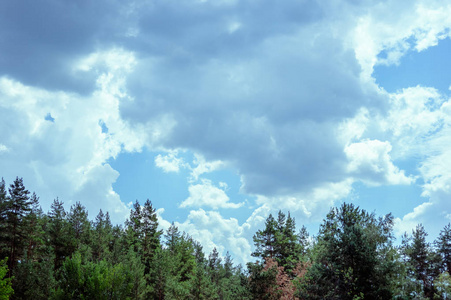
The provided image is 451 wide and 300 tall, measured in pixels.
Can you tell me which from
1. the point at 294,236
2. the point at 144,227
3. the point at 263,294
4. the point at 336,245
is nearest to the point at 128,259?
the point at 144,227

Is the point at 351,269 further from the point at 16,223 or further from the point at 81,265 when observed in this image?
the point at 16,223

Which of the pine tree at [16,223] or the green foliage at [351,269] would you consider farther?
the pine tree at [16,223]

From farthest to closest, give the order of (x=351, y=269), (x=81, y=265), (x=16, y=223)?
(x=16, y=223)
(x=81, y=265)
(x=351, y=269)

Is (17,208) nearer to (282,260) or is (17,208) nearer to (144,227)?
(144,227)

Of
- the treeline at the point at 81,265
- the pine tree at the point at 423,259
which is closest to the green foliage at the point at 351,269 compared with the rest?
the treeline at the point at 81,265

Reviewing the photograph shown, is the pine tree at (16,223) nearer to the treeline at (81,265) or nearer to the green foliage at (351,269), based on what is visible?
the treeline at (81,265)

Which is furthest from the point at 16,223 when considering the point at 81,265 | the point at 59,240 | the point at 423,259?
the point at 423,259

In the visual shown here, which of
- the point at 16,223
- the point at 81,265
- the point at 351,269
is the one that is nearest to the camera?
the point at 351,269

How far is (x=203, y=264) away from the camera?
63.2m

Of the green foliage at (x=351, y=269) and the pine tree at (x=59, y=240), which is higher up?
the pine tree at (x=59, y=240)

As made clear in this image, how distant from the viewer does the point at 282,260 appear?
73500mm

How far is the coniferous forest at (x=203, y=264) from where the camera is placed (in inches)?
1356

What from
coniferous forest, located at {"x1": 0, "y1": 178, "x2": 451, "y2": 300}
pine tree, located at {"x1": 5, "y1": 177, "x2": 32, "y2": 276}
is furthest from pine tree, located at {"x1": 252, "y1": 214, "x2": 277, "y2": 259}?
pine tree, located at {"x1": 5, "y1": 177, "x2": 32, "y2": 276}

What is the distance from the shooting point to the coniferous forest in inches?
1356
